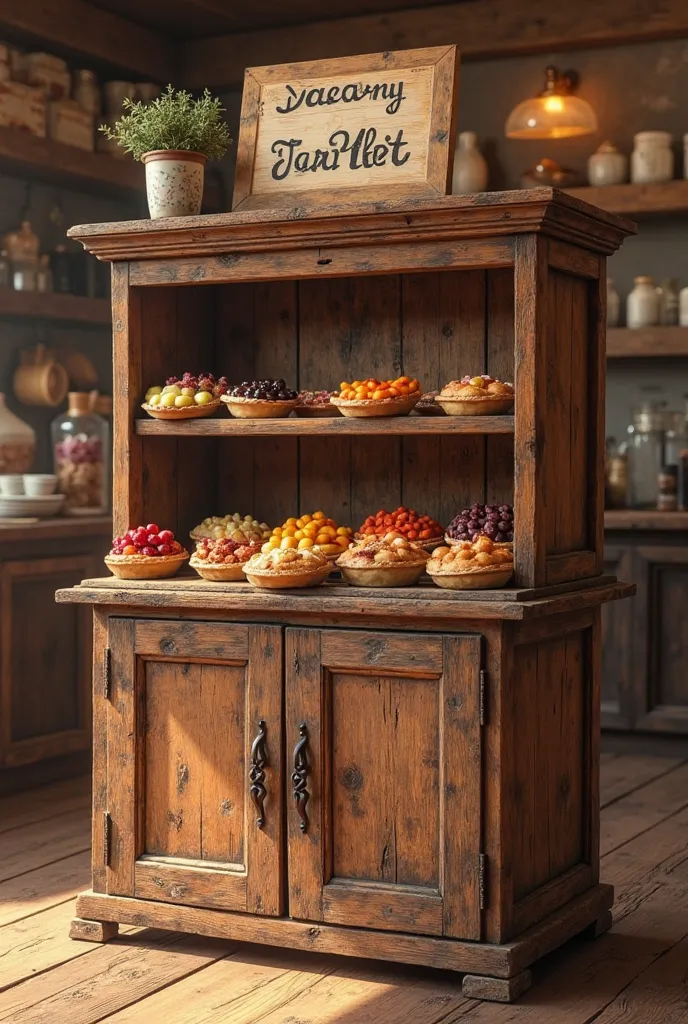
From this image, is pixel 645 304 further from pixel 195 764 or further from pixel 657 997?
pixel 657 997

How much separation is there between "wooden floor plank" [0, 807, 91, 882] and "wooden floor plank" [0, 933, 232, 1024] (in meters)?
0.64

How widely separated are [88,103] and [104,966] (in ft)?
11.5

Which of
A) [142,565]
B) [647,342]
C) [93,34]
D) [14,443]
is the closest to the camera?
[142,565]

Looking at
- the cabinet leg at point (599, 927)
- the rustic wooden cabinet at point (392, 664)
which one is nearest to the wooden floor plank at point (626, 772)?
the cabinet leg at point (599, 927)

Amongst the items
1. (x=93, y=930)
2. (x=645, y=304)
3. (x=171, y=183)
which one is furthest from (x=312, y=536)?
(x=645, y=304)

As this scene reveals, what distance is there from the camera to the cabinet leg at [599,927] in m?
3.23

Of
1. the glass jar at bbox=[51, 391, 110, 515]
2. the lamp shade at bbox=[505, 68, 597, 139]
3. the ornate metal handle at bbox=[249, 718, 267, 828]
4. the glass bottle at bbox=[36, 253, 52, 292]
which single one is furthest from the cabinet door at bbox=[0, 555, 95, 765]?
the lamp shade at bbox=[505, 68, 597, 139]

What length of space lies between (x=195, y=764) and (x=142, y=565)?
0.47 metres

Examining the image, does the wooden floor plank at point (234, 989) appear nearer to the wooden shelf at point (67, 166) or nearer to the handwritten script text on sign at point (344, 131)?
the handwritten script text on sign at point (344, 131)

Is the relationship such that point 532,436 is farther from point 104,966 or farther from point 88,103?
point 88,103

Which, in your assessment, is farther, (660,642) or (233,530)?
(660,642)

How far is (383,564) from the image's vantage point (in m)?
3.05

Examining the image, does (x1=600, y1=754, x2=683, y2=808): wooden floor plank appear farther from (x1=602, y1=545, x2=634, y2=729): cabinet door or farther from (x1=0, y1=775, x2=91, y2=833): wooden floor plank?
(x1=0, y1=775, x2=91, y2=833): wooden floor plank

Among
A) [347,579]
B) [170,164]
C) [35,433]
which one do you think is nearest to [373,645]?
[347,579]
